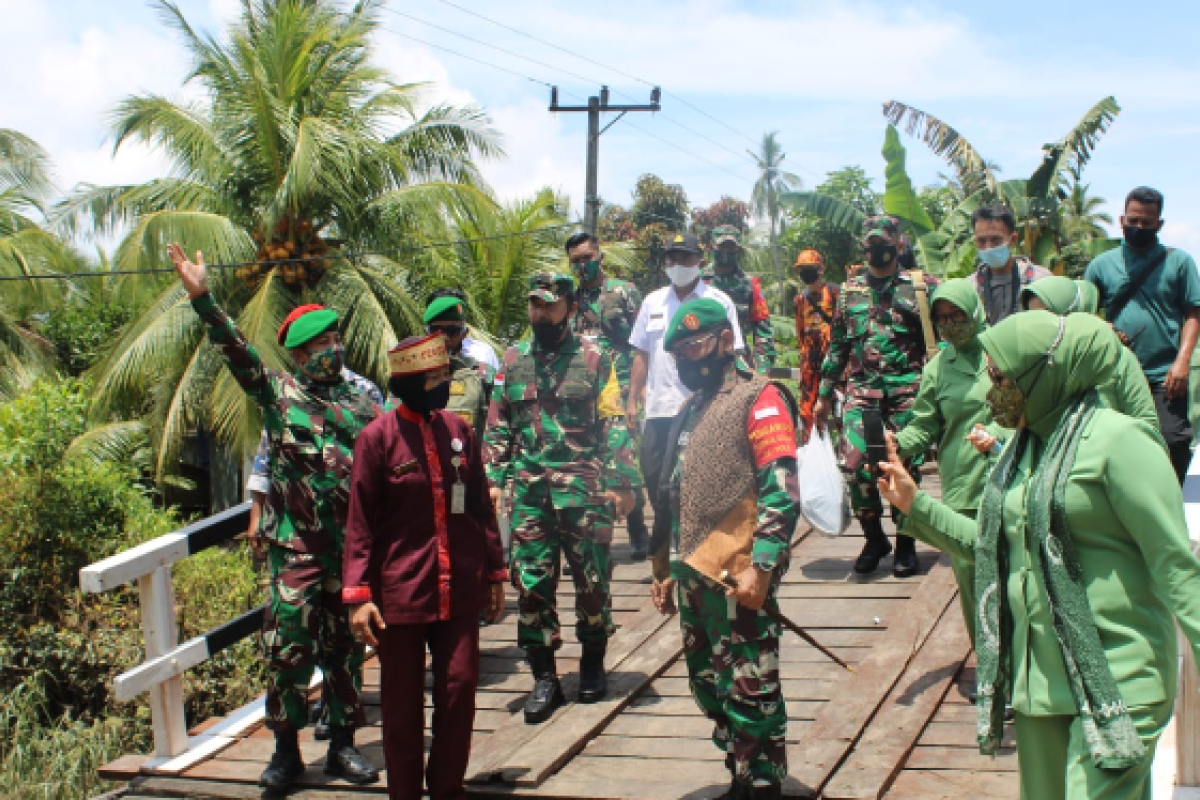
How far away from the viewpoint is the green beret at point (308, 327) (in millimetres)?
5633

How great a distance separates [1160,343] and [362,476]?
4346mm

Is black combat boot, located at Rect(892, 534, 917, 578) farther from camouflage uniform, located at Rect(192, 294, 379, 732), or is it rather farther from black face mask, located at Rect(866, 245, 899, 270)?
camouflage uniform, located at Rect(192, 294, 379, 732)

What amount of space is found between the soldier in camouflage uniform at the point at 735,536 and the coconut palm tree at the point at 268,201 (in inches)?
509

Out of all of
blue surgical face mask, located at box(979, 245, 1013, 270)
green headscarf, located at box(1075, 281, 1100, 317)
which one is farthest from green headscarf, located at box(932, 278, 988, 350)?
blue surgical face mask, located at box(979, 245, 1013, 270)

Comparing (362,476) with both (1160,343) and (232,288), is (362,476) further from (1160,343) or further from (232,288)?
(232,288)

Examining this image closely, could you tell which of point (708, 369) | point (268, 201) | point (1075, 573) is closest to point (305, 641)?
point (708, 369)

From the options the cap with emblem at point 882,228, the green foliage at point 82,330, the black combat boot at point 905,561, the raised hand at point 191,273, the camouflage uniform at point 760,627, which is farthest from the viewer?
the green foliage at point 82,330

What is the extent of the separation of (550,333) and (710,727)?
2.14 m

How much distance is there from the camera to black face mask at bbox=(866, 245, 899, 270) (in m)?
7.43

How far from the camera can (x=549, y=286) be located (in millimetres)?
6199

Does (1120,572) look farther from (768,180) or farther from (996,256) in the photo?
(768,180)

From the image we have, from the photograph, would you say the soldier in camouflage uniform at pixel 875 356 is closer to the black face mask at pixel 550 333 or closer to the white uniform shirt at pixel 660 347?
the white uniform shirt at pixel 660 347

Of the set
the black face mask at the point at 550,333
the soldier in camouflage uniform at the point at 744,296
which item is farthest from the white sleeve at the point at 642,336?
the black face mask at the point at 550,333

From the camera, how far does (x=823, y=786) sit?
16.2ft
